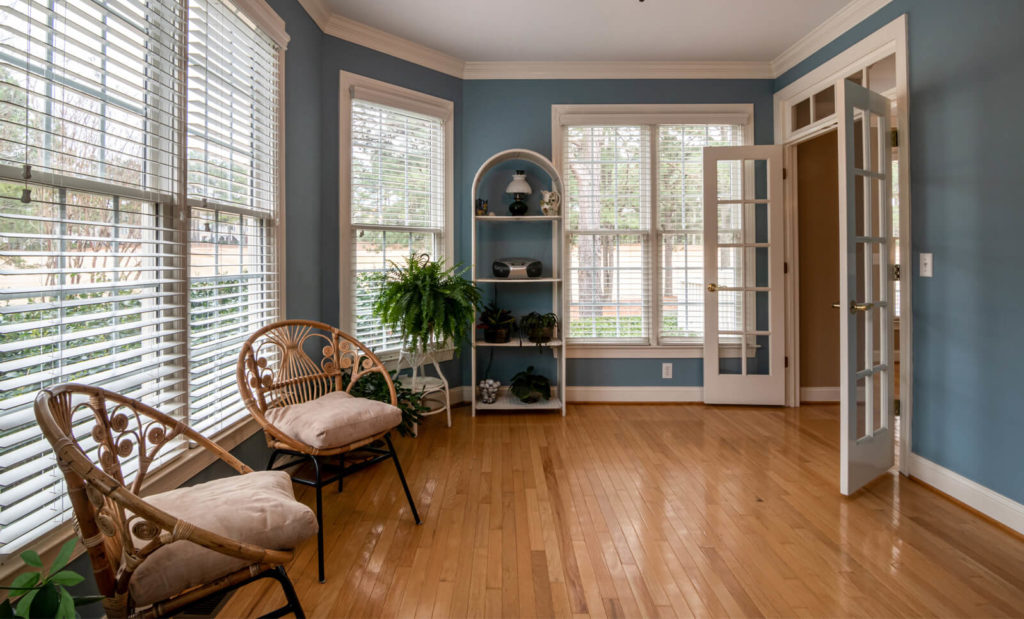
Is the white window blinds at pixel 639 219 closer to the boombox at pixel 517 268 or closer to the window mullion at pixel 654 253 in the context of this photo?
the window mullion at pixel 654 253

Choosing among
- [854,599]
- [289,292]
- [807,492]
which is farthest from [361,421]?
[807,492]

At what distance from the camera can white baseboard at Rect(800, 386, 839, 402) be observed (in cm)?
444

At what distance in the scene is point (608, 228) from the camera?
172 inches

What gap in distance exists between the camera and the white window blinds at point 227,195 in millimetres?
2107

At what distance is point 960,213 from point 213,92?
3386 millimetres

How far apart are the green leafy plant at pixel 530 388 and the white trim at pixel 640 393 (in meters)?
0.30

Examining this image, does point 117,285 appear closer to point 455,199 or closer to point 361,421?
point 361,421

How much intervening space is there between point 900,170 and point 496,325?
8.60 feet

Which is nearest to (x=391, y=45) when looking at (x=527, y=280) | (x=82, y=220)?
(x=527, y=280)

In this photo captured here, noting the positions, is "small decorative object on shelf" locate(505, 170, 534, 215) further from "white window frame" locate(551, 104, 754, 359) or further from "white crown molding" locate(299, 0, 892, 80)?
"white crown molding" locate(299, 0, 892, 80)

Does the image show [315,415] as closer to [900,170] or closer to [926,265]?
[926,265]

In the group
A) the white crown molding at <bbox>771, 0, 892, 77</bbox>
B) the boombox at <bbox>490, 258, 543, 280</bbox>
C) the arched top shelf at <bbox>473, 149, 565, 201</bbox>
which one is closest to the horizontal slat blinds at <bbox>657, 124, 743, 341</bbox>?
the white crown molding at <bbox>771, 0, 892, 77</bbox>

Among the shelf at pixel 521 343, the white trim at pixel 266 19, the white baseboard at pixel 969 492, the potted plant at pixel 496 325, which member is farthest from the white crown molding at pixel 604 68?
the white baseboard at pixel 969 492

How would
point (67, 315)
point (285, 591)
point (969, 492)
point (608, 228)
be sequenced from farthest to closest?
point (608, 228), point (969, 492), point (67, 315), point (285, 591)
